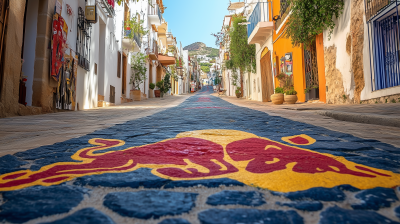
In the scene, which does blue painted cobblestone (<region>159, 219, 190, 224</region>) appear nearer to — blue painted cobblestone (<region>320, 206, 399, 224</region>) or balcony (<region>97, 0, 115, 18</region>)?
blue painted cobblestone (<region>320, 206, 399, 224</region>)

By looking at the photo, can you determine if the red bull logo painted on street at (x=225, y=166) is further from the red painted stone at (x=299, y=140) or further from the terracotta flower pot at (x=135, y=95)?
the terracotta flower pot at (x=135, y=95)

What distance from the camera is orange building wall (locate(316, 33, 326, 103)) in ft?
29.1

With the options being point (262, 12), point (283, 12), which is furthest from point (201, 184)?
point (262, 12)

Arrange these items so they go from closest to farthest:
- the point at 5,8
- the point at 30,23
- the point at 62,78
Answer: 1. the point at 5,8
2. the point at 30,23
3. the point at 62,78

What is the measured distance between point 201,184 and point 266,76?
14166mm

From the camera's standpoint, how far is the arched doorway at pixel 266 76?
45.6 ft

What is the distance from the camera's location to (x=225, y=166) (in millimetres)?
1551

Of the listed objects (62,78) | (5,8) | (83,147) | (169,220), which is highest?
(5,8)

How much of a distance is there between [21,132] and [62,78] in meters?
4.45

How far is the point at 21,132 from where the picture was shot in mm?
3074

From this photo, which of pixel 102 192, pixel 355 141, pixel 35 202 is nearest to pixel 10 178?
pixel 35 202

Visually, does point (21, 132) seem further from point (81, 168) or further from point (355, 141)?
point (355, 141)

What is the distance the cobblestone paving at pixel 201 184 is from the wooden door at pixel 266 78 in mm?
12073

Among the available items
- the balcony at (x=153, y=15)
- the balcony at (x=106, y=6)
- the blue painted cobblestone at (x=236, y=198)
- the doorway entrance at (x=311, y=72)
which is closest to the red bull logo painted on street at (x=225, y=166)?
the blue painted cobblestone at (x=236, y=198)
